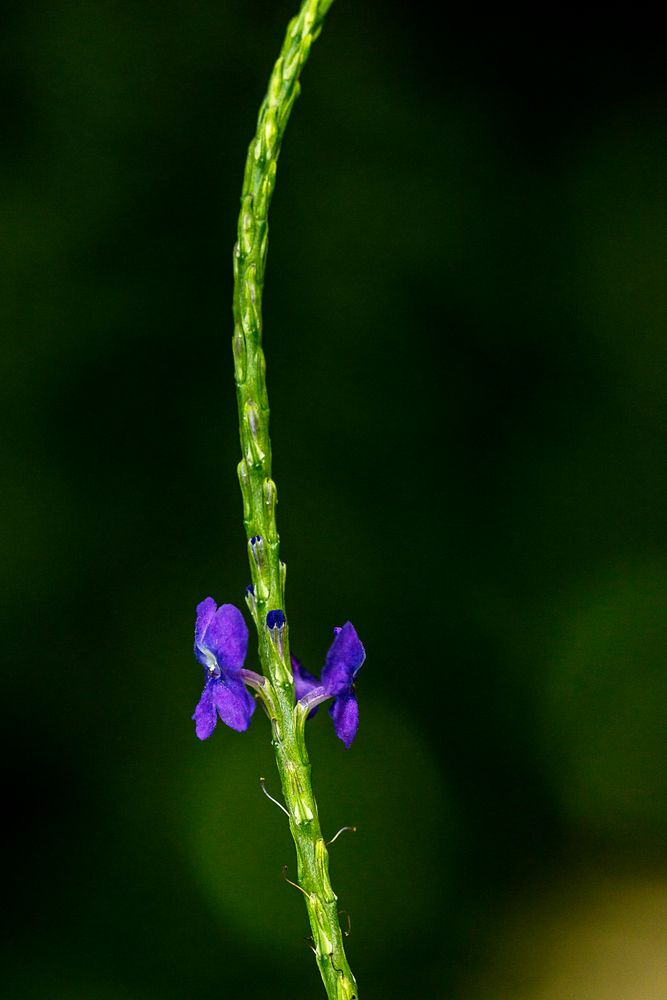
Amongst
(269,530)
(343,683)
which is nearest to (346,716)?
(343,683)

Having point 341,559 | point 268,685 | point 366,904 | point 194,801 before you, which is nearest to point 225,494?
point 341,559

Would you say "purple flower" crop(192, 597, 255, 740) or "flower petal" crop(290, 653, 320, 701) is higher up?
"purple flower" crop(192, 597, 255, 740)

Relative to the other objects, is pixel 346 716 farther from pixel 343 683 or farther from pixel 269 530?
pixel 269 530

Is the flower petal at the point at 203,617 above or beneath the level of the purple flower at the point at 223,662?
above

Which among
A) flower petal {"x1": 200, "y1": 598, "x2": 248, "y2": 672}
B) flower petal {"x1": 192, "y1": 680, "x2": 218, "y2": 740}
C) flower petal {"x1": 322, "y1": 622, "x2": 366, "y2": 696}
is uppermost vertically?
flower petal {"x1": 200, "y1": 598, "x2": 248, "y2": 672}

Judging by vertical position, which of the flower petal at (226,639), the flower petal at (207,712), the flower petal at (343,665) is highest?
the flower petal at (226,639)

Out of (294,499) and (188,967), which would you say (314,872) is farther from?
(188,967)
